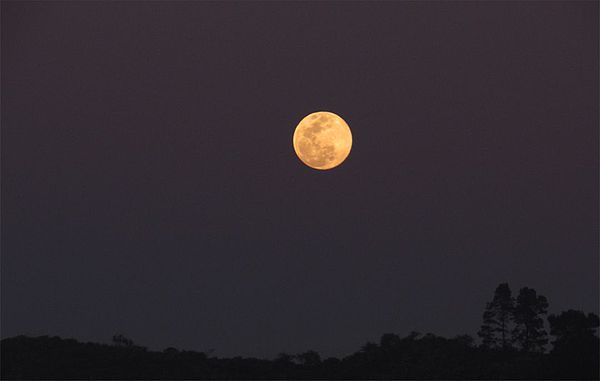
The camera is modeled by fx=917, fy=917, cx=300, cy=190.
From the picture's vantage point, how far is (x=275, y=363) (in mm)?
62250

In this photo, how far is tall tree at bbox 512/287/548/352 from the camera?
217ft

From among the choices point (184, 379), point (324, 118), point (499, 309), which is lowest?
point (184, 379)

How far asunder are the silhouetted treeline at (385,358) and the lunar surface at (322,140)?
16.5 m

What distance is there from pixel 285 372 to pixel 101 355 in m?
13.0

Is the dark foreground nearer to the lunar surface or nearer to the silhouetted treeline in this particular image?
the silhouetted treeline

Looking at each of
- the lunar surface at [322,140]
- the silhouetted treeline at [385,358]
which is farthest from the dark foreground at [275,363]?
the lunar surface at [322,140]

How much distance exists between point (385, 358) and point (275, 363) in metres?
7.52

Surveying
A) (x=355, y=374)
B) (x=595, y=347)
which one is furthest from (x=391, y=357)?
(x=595, y=347)

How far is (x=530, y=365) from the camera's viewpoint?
53.2 meters

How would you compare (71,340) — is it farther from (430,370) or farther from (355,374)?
(430,370)

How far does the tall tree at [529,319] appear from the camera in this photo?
217 ft

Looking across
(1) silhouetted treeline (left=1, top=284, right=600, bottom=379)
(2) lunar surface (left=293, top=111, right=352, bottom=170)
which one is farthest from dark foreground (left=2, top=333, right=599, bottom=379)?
(2) lunar surface (left=293, top=111, right=352, bottom=170)

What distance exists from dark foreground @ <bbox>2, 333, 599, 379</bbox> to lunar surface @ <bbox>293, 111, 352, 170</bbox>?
16565mm

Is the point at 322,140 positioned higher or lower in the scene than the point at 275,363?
higher
